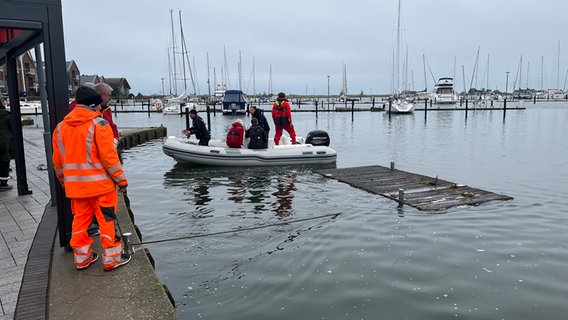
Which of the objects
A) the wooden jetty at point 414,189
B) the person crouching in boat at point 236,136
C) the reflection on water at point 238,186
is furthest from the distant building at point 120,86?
the wooden jetty at point 414,189

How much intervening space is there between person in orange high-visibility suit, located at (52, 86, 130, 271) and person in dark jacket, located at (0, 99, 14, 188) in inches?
167

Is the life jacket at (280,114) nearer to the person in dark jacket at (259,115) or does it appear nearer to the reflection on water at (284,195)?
the person in dark jacket at (259,115)

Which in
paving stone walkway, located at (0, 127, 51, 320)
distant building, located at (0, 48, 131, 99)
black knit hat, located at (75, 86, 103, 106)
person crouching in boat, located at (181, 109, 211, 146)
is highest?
distant building, located at (0, 48, 131, 99)

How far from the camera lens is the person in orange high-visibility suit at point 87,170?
11.9 ft

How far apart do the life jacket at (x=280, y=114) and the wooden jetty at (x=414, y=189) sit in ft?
7.79

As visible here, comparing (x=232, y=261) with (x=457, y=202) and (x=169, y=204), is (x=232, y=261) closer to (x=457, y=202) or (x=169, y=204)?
(x=169, y=204)

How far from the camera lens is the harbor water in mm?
4465

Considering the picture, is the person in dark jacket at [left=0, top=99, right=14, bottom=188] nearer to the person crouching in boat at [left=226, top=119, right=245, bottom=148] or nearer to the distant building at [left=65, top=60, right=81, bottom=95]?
the person crouching in boat at [left=226, top=119, right=245, bottom=148]

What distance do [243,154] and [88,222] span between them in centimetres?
878

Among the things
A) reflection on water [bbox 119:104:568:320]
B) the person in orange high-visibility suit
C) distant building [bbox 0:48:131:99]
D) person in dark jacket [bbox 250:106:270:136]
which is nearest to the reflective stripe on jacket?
the person in orange high-visibility suit

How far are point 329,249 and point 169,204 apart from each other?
13.3 ft

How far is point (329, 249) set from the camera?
6.05 metres

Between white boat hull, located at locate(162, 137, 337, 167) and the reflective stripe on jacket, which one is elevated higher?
the reflective stripe on jacket

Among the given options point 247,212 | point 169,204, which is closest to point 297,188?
point 247,212
